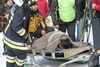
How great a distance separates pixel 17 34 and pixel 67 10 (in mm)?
1707

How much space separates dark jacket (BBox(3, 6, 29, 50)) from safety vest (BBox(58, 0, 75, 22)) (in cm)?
155

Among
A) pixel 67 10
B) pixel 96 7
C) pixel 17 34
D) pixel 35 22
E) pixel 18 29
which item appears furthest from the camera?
pixel 67 10

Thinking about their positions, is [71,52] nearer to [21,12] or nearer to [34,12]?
[34,12]

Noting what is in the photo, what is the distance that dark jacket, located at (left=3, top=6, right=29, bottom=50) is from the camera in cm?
527

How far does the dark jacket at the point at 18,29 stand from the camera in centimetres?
527

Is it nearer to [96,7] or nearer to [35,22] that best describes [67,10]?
[96,7]

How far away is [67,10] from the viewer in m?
6.82

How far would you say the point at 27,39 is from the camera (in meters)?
5.49

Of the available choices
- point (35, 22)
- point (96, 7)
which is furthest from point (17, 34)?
point (96, 7)

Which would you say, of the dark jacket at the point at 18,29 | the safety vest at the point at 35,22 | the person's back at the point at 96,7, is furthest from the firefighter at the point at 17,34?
the person's back at the point at 96,7

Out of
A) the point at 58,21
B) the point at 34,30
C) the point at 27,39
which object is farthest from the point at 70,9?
the point at 27,39

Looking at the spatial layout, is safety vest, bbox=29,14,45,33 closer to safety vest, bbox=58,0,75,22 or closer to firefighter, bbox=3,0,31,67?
safety vest, bbox=58,0,75,22

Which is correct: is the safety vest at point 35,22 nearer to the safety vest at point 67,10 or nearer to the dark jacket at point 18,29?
the safety vest at point 67,10

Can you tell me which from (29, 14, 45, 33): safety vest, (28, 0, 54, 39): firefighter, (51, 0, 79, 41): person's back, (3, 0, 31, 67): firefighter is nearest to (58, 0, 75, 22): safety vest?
(51, 0, 79, 41): person's back
